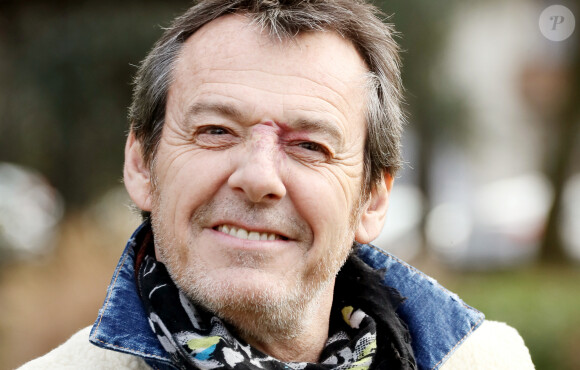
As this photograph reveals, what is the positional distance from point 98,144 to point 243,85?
658 centimetres

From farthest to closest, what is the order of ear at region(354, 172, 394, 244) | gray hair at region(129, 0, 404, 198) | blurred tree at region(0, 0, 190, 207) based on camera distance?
blurred tree at region(0, 0, 190, 207), ear at region(354, 172, 394, 244), gray hair at region(129, 0, 404, 198)

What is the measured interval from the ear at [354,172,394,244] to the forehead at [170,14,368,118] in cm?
43

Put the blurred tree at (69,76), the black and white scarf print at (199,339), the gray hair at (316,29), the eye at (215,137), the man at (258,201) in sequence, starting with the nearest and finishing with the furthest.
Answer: the black and white scarf print at (199,339), the man at (258,201), the eye at (215,137), the gray hair at (316,29), the blurred tree at (69,76)

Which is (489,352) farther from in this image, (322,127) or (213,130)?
(213,130)

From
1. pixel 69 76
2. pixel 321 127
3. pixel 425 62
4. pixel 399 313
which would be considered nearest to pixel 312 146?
pixel 321 127

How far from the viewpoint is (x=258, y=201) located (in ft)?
7.35

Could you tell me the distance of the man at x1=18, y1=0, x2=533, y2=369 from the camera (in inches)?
87.9

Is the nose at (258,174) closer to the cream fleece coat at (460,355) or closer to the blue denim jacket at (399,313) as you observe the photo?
the blue denim jacket at (399,313)

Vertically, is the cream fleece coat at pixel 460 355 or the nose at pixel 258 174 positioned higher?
the nose at pixel 258 174

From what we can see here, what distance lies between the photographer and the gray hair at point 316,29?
2490 mm

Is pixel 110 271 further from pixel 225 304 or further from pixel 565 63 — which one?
pixel 565 63

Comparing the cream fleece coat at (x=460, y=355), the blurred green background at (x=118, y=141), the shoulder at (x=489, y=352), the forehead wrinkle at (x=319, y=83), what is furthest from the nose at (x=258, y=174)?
the blurred green background at (x=118, y=141)

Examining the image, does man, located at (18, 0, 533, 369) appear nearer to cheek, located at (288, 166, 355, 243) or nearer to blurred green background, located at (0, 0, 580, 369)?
cheek, located at (288, 166, 355, 243)

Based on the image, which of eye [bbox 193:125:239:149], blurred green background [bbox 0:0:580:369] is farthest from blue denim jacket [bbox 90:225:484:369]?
blurred green background [bbox 0:0:580:369]
